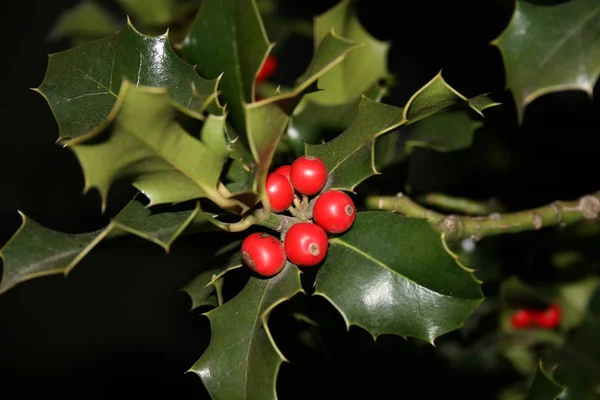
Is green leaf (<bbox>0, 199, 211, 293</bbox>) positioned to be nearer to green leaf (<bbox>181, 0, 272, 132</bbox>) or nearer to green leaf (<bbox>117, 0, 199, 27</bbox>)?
green leaf (<bbox>181, 0, 272, 132</bbox>)

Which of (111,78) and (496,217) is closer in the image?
(111,78)

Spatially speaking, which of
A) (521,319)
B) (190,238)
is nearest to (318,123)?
(190,238)

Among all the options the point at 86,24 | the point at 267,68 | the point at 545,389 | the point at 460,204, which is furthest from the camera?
the point at 86,24

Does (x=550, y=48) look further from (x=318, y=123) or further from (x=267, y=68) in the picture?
(x=267, y=68)

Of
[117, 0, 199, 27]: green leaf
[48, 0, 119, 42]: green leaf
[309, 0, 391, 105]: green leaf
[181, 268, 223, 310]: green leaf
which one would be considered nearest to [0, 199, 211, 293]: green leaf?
[181, 268, 223, 310]: green leaf

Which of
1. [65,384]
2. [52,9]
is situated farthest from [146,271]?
[52,9]

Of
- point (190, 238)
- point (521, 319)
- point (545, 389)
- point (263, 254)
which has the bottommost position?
point (521, 319)

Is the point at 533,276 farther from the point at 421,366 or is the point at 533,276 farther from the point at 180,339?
the point at 180,339
